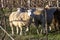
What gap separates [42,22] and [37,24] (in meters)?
0.27

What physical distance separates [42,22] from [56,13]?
0.80 meters

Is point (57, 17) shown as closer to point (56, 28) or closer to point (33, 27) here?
point (56, 28)

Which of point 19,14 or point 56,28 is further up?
point 19,14

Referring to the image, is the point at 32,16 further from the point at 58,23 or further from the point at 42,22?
the point at 58,23

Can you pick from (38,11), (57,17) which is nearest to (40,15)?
(38,11)

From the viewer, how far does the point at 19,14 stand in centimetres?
1012

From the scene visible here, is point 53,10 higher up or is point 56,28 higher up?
point 53,10

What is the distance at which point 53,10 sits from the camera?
10773 millimetres

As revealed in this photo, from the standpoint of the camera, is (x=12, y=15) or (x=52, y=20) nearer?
(x=12, y=15)

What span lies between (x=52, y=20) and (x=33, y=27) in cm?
109

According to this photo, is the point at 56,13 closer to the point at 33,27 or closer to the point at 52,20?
the point at 52,20

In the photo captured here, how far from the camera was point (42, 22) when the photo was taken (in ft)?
34.4

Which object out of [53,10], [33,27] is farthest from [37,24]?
[53,10]

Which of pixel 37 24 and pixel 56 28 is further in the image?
pixel 56 28
